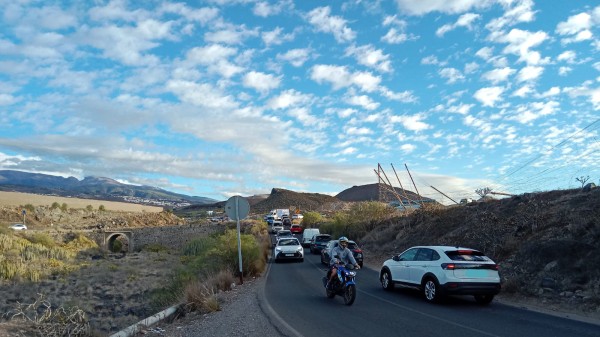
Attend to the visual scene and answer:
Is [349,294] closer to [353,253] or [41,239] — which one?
[353,253]

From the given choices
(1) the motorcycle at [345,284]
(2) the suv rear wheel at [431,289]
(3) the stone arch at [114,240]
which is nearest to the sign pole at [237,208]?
(1) the motorcycle at [345,284]

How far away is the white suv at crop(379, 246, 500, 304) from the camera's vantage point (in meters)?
12.0

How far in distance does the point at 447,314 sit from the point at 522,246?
8232 mm

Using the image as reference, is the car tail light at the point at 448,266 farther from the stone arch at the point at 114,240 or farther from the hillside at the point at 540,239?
the stone arch at the point at 114,240

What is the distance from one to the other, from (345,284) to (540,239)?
9.02 meters

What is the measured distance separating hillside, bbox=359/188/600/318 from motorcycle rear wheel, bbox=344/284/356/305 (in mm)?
5431

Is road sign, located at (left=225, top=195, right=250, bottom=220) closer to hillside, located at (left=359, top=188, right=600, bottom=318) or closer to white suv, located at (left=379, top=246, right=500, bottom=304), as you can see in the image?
white suv, located at (left=379, top=246, right=500, bottom=304)

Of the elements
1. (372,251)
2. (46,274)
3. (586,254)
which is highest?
(586,254)

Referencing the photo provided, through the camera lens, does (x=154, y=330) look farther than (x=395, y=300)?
No

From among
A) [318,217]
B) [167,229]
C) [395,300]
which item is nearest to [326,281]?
[395,300]

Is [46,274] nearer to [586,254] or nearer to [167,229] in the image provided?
[586,254]

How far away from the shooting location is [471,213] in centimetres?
A: 2777

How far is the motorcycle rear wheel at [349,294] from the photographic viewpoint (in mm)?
11938

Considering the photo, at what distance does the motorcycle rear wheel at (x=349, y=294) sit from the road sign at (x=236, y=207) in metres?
5.74
